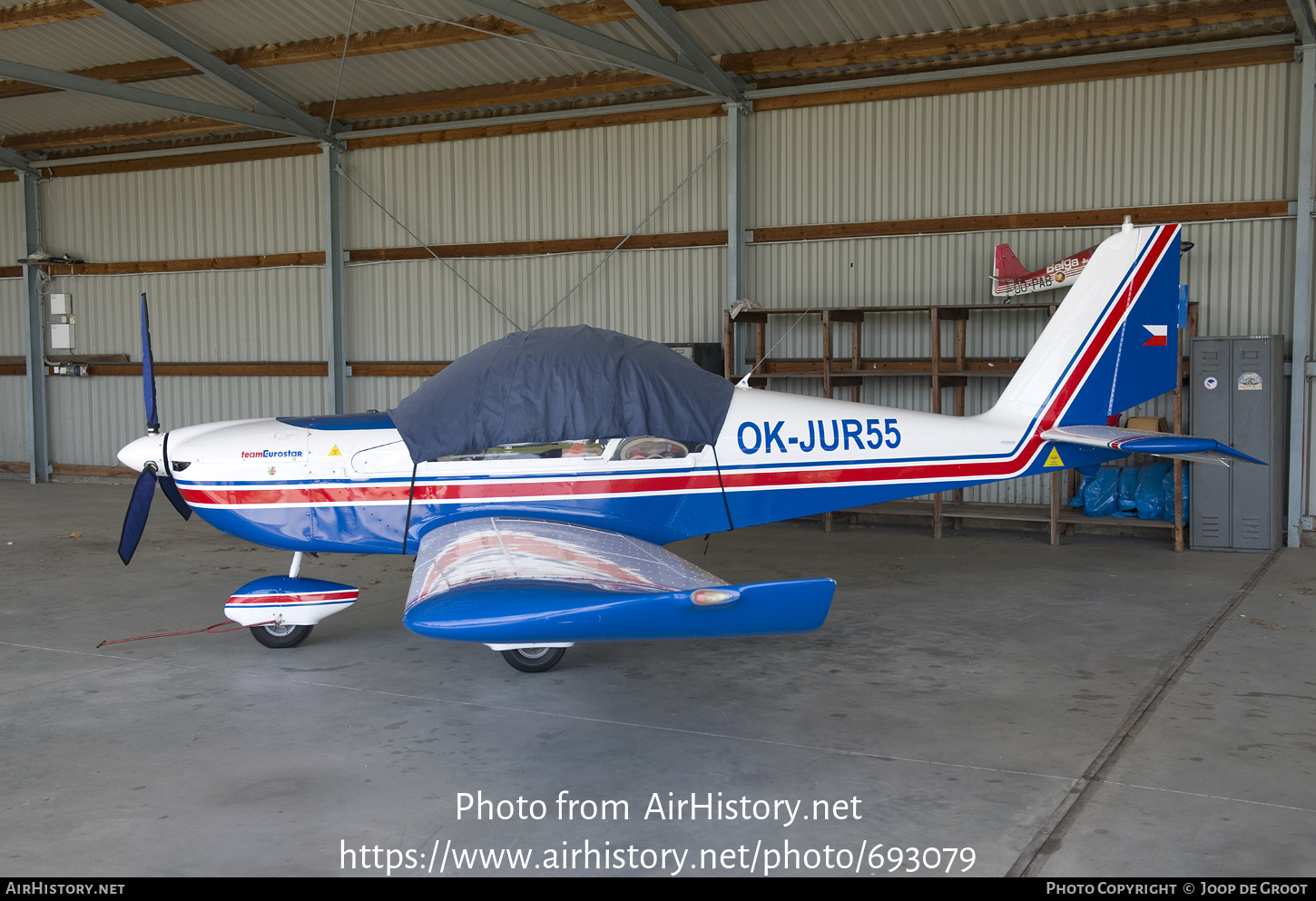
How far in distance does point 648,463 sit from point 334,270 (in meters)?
8.99

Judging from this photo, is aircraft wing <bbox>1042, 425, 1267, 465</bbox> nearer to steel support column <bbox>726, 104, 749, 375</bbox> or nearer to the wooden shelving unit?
the wooden shelving unit

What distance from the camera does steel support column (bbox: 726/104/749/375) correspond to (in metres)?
11.1

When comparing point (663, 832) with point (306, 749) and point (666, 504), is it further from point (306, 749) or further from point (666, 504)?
point (666, 504)

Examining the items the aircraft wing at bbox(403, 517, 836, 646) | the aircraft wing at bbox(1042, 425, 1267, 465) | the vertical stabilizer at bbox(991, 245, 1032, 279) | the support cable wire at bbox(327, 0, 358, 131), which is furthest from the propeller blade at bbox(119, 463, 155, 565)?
the vertical stabilizer at bbox(991, 245, 1032, 279)

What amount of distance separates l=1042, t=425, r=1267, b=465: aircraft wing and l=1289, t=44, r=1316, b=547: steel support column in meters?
3.95

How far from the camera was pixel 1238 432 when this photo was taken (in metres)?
8.72

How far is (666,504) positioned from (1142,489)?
5580 mm

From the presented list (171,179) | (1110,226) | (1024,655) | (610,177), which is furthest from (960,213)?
(171,179)

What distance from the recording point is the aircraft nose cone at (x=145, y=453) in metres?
6.08

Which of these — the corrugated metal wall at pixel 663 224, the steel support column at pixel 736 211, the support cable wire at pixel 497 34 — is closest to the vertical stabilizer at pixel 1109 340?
the corrugated metal wall at pixel 663 224

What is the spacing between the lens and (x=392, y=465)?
579 centimetres

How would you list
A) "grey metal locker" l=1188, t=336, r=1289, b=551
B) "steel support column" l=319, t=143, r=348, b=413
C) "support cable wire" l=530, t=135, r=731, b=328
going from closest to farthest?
"grey metal locker" l=1188, t=336, r=1289, b=551 → "support cable wire" l=530, t=135, r=731, b=328 → "steel support column" l=319, t=143, r=348, b=413

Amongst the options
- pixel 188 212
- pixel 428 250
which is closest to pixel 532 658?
pixel 428 250

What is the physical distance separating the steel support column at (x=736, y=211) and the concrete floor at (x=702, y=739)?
15.0 ft
